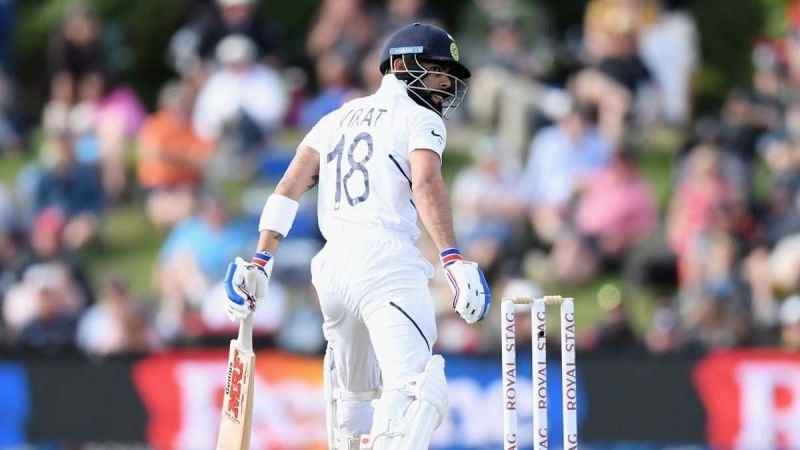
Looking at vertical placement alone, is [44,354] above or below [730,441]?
above

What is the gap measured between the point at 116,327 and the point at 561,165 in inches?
149

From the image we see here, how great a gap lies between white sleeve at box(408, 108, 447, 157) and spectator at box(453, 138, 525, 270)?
518cm

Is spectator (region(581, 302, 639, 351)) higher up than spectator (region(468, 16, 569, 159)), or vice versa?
spectator (region(468, 16, 569, 159))

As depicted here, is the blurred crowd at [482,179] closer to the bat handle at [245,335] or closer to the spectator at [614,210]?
the spectator at [614,210]

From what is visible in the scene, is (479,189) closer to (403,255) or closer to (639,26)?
(639,26)

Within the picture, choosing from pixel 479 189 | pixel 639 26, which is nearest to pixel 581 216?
pixel 479 189

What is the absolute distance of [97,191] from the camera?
44.8ft

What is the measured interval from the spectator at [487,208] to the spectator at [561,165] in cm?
15

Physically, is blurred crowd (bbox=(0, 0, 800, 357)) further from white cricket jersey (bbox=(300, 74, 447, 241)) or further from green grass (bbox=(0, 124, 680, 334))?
white cricket jersey (bbox=(300, 74, 447, 241))

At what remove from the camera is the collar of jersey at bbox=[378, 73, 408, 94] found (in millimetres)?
6809

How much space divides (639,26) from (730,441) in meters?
4.28

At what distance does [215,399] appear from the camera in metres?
11.0

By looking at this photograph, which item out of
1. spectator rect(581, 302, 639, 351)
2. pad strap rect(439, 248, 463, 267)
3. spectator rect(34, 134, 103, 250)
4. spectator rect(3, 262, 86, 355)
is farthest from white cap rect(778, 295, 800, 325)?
spectator rect(34, 134, 103, 250)

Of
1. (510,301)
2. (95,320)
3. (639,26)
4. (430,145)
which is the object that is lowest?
(510,301)
